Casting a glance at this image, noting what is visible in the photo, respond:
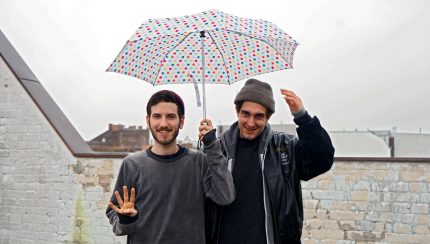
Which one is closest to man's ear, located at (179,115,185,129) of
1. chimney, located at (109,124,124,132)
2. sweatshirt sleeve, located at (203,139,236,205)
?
sweatshirt sleeve, located at (203,139,236,205)

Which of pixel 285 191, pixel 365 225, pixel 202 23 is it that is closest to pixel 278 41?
pixel 202 23

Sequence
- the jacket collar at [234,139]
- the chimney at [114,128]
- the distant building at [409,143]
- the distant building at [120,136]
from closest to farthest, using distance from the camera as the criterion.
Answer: the jacket collar at [234,139] → the distant building at [409,143] → the distant building at [120,136] → the chimney at [114,128]

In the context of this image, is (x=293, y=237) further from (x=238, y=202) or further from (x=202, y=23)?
(x=202, y=23)

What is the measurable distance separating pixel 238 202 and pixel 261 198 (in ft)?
0.38

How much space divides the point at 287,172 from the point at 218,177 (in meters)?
0.37

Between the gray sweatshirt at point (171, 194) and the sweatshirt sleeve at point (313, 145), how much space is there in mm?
394

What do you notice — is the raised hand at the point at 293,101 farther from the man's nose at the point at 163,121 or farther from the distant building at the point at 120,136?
the distant building at the point at 120,136

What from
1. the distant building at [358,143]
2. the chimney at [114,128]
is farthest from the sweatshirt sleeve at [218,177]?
the chimney at [114,128]

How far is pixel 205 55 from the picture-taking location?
2898 mm

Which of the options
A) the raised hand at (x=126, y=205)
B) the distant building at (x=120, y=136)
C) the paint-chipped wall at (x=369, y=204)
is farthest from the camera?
the distant building at (x=120, y=136)

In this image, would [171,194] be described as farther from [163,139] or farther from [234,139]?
[234,139]

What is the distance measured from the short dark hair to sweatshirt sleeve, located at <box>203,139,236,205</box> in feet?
0.89

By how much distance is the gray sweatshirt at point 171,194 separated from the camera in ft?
7.20

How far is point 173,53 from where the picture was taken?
9.46 feet
